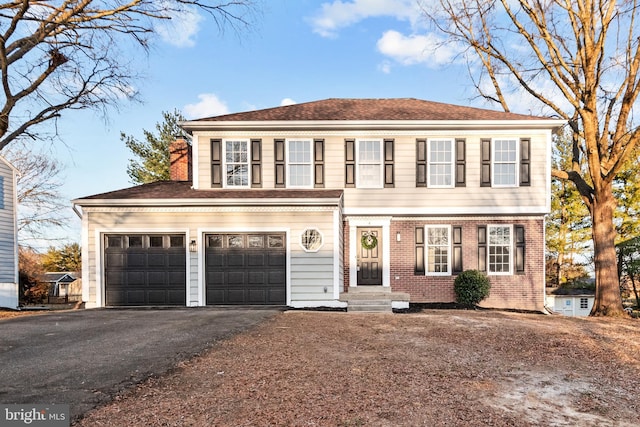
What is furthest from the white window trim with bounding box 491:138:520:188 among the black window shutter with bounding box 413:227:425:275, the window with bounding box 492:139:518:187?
the black window shutter with bounding box 413:227:425:275

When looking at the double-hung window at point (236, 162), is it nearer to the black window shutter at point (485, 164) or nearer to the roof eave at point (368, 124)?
the roof eave at point (368, 124)

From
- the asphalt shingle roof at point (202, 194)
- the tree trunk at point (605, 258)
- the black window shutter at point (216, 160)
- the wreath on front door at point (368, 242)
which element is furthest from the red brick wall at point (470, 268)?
the black window shutter at point (216, 160)

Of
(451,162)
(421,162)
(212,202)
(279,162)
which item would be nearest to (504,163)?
(451,162)

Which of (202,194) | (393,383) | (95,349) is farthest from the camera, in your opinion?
(202,194)

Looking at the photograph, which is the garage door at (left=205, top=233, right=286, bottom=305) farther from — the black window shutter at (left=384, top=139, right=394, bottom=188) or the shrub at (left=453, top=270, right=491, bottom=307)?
the shrub at (left=453, top=270, right=491, bottom=307)

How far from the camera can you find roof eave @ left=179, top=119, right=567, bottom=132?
12.9m

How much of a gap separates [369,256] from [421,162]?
149 inches

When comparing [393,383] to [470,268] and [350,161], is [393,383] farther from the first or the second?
[470,268]

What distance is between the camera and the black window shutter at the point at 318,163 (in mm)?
13336

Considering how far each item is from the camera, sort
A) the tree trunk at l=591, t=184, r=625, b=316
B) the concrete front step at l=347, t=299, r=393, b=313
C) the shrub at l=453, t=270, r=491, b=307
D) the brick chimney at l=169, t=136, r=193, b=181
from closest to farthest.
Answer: the concrete front step at l=347, t=299, r=393, b=313
the tree trunk at l=591, t=184, r=625, b=316
the shrub at l=453, t=270, r=491, b=307
the brick chimney at l=169, t=136, r=193, b=181

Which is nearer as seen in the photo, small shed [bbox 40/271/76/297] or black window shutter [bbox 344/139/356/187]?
black window shutter [bbox 344/139/356/187]

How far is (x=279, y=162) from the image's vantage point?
43.8ft

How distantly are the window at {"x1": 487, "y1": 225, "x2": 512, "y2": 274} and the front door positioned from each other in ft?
12.9

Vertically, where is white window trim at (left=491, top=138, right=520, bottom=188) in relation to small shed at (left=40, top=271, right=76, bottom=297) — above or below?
above
